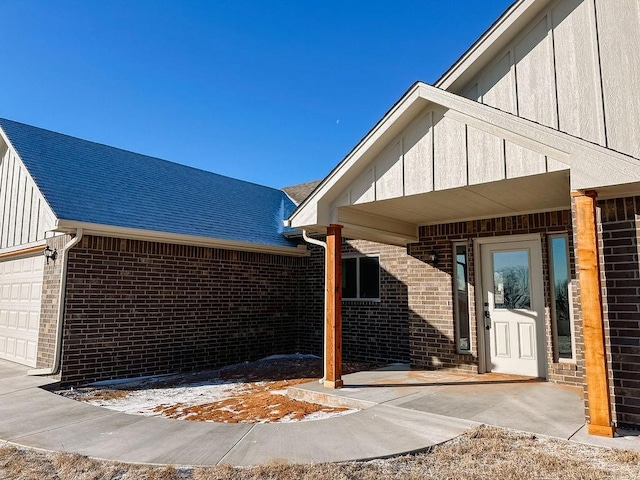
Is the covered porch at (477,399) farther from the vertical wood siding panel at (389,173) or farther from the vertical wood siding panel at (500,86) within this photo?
the vertical wood siding panel at (500,86)

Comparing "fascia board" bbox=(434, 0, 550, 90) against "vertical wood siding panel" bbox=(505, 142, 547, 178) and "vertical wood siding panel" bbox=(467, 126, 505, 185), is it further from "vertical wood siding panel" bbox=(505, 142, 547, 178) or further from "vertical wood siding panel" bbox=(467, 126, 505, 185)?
"vertical wood siding panel" bbox=(505, 142, 547, 178)

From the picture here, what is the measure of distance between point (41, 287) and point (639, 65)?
10610mm

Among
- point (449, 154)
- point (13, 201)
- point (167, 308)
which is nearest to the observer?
point (449, 154)

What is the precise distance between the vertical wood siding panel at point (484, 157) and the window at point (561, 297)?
2855mm

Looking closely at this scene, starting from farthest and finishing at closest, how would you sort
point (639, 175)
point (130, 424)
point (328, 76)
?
1. point (328, 76)
2. point (130, 424)
3. point (639, 175)

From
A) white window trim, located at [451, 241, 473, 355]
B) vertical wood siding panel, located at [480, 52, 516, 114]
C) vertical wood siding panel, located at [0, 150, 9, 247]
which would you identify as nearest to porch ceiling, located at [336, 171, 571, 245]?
white window trim, located at [451, 241, 473, 355]

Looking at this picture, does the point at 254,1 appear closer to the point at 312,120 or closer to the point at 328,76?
the point at 328,76

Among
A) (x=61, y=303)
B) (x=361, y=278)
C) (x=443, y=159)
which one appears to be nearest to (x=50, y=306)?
(x=61, y=303)

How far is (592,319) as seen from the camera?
14.5ft

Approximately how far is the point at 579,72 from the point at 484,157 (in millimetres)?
1426

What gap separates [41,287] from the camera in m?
9.09

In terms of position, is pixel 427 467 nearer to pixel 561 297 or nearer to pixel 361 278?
pixel 561 297

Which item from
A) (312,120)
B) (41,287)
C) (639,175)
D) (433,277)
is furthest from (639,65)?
(312,120)

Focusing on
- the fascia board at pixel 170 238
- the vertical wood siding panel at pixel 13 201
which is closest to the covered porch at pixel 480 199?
the fascia board at pixel 170 238
